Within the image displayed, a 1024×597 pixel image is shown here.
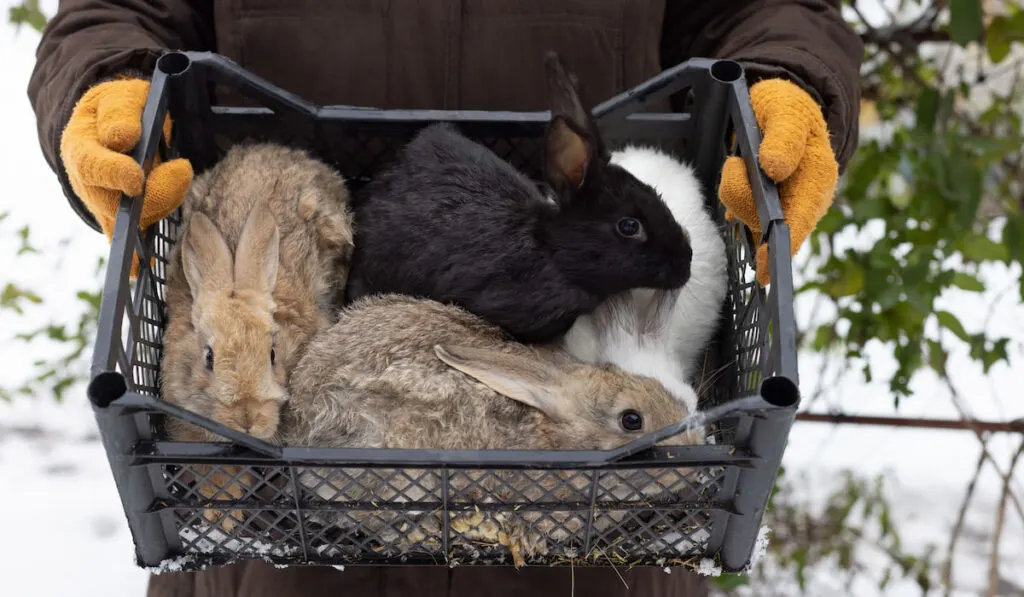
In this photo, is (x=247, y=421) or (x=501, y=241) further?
(x=501, y=241)

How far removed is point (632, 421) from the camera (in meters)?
1.63

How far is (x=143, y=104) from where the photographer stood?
1560 mm

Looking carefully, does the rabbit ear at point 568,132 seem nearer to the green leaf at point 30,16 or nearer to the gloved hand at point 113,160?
the gloved hand at point 113,160

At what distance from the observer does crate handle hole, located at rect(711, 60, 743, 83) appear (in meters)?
1.62

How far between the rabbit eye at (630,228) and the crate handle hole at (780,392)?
590 millimetres

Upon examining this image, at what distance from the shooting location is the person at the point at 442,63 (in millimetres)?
1599

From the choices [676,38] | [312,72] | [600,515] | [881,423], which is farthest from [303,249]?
[881,423]

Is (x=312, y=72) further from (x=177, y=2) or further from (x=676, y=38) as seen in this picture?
(x=676, y=38)

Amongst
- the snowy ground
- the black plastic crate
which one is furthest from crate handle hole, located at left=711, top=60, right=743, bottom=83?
the snowy ground

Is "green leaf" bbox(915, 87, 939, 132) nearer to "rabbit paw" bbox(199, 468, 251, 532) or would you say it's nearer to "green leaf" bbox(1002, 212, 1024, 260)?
"green leaf" bbox(1002, 212, 1024, 260)

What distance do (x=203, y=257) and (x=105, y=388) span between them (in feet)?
1.94

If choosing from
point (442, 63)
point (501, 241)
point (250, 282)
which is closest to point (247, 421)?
point (250, 282)

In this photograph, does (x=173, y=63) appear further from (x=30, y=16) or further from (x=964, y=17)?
(x=964, y=17)

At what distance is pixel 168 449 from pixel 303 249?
26.7 inches
